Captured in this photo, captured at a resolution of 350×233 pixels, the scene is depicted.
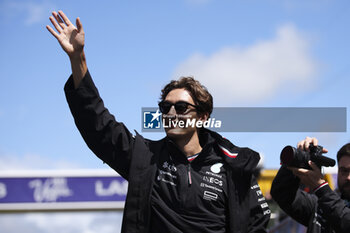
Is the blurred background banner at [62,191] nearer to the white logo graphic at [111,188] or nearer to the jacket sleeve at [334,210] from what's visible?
the white logo graphic at [111,188]

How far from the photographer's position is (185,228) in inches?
114

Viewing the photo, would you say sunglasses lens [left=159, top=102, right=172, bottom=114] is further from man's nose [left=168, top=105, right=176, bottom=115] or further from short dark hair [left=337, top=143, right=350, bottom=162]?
short dark hair [left=337, top=143, right=350, bottom=162]

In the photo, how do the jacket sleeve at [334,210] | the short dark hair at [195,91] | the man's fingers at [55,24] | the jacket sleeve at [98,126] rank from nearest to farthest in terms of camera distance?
the jacket sleeve at [98,126] < the man's fingers at [55,24] < the jacket sleeve at [334,210] < the short dark hair at [195,91]

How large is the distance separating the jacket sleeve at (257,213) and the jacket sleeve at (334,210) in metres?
0.38

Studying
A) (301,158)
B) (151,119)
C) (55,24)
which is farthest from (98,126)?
(151,119)

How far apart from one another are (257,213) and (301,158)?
469 millimetres

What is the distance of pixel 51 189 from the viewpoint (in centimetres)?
1120

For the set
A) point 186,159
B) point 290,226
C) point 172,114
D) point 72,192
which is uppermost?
point 172,114

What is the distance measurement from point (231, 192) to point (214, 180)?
12 centimetres

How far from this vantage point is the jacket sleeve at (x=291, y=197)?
11.9ft

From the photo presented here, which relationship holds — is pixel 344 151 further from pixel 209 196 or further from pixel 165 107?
pixel 165 107

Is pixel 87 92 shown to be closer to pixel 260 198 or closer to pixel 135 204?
pixel 135 204

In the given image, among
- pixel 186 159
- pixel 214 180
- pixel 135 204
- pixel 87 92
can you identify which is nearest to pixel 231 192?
pixel 214 180

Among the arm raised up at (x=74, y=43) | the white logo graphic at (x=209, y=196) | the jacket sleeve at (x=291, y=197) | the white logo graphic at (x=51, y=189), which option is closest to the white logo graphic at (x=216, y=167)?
the white logo graphic at (x=209, y=196)
